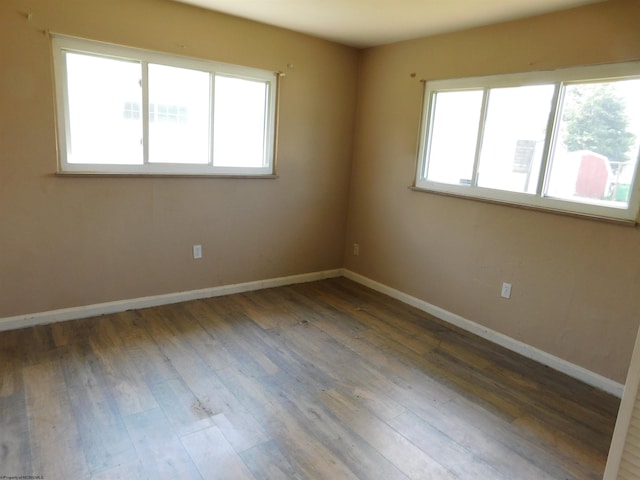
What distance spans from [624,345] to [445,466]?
1.53 m

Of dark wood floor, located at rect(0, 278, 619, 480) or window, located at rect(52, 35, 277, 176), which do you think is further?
window, located at rect(52, 35, 277, 176)

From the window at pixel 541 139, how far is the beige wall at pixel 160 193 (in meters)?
1.12

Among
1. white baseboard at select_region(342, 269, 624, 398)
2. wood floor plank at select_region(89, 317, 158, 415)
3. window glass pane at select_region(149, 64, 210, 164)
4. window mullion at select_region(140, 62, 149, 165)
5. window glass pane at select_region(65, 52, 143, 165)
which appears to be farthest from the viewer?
window glass pane at select_region(149, 64, 210, 164)

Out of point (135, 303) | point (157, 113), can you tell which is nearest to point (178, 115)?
point (157, 113)

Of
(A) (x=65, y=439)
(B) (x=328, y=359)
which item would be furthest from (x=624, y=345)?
(A) (x=65, y=439)

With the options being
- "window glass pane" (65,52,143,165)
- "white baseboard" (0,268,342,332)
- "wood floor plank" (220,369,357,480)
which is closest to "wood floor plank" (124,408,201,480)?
"wood floor plank" (220,369,357,480)

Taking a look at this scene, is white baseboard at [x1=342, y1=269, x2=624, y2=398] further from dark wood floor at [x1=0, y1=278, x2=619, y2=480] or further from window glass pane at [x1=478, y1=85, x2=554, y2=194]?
window glass pane at [x1=478, y1=85, x2=554, y2=194]

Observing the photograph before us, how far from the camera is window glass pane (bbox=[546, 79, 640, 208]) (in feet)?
7.94

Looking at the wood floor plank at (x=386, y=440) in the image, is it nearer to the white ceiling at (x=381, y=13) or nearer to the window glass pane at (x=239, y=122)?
the window glass pane at (x=239, y=122)

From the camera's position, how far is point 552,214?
9.09 ft

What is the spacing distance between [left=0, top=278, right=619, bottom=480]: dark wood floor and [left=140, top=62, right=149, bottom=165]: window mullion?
1270mm

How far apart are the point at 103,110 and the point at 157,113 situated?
374 millimetres

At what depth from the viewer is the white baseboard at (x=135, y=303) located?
2834mm

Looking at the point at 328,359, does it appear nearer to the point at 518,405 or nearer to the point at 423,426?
the point at 423,426
